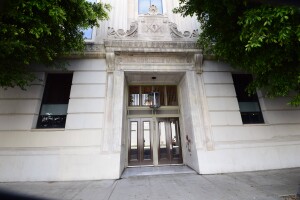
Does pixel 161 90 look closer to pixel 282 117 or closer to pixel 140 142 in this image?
pixel 140 142

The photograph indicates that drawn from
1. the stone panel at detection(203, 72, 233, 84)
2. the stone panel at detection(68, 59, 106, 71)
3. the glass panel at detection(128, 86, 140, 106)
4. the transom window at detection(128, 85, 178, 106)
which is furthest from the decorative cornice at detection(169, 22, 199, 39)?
the stone panel at detection(68, 59, 106, 71)

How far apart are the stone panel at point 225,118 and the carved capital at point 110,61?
5211mm

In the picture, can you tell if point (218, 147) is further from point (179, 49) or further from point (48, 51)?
point (48, 51)

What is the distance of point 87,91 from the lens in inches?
305

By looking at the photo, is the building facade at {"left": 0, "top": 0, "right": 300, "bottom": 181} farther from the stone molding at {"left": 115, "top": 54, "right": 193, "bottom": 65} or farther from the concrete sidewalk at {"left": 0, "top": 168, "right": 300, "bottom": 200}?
the concrete sidewalk at {"left": 0, "top": 168, "right": 300, "bottom": 200}

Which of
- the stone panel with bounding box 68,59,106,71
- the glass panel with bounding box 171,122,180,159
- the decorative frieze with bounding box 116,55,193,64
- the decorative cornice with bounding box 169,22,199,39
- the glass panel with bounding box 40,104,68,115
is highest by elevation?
the decorative cornice with bounding box 169,22,199,39

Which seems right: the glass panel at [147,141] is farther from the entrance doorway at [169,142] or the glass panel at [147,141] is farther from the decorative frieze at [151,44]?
the decorative frieze at [151,44]

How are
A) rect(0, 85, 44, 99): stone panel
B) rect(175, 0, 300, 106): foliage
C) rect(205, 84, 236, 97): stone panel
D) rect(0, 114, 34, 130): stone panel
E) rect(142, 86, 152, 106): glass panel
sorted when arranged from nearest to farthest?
rect(175, 0, 300, 106): foliage
rect(0, 114, 34, 130): stone panel
rect(0, 85, 44, 99): stone panel
rect(205, 84, 236, 97): stone panel
rect(142, 86, 152, 106): glass panel

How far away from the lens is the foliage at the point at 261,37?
4.01 m

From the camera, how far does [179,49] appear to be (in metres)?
8.11

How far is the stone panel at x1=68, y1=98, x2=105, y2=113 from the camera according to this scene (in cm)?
743

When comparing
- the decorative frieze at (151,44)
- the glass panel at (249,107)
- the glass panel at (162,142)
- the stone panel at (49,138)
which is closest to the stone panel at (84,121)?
the stone panel at (49,138)

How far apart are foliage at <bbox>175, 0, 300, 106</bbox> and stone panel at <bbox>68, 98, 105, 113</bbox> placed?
17.6 ft

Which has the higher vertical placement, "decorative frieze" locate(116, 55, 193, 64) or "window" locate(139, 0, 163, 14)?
"window" locate(139, 0, 163, 14)
